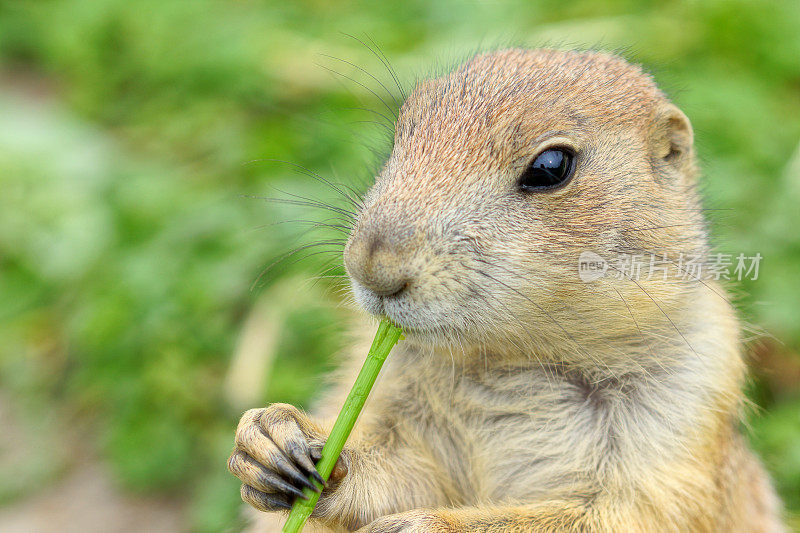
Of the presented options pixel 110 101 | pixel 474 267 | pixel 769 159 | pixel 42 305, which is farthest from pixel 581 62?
pixel 110 101

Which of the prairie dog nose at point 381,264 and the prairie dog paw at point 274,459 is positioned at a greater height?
the prairie dog nose at point 381,264

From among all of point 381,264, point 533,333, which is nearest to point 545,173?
point 533,333

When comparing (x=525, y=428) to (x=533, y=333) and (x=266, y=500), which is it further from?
(x=266, y=500)

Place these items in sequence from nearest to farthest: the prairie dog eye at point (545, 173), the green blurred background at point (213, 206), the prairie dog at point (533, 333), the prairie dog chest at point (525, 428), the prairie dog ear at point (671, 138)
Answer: the prairie dog at point (533, 333)
the prairie dog eye at point (545, 173)
the prairie dog chest at point (525, 428)
the prairie dog ear at point (671, 138)
the green blurred background at point (213, 206)

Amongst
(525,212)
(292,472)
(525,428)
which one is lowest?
(292,472)

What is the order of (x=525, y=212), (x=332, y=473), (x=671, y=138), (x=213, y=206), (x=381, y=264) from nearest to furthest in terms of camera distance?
(x=381, y=264) → (x=525, y=212) → (x=332, y=473) → (x=671, y=138) → (x=213, y=206)

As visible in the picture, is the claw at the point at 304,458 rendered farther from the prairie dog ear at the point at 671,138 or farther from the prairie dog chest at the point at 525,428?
the prairie dog ear at the point at 671,138

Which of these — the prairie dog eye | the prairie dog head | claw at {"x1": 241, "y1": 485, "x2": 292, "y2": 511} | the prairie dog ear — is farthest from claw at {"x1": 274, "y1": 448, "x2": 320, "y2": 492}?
the prairie dog ear

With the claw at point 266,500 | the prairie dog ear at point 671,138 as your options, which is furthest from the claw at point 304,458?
the prairie dog ear at point 671,138
